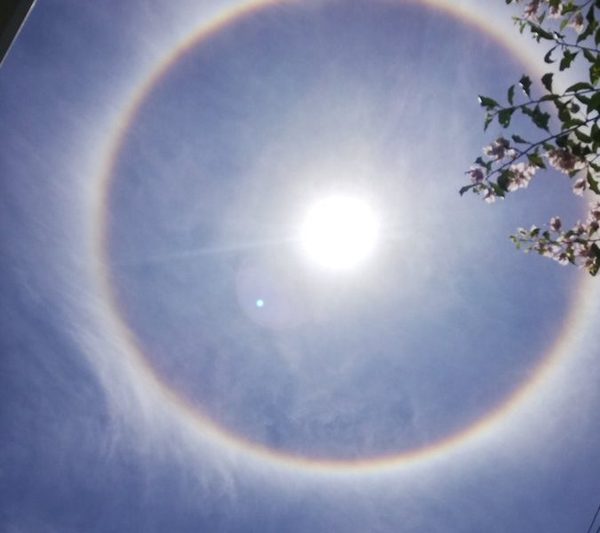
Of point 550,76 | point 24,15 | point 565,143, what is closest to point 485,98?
point 550,76

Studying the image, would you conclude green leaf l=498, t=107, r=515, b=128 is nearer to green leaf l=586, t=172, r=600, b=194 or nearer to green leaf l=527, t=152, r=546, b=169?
green leaf l=527, t=152, r=546, b=169

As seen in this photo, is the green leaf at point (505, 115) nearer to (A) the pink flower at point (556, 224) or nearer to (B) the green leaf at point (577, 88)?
(B) the green leaf at point (577, 88)

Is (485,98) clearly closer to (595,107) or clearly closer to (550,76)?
(550,76)

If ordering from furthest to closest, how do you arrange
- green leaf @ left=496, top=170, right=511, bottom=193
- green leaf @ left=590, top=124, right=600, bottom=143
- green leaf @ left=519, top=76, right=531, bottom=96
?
green leaf @ left=496, top=170, right=511, bottom=193 < green leaf @ left=519, top=76, right=531, bottom=96 < green leaf @ left=590, top=124, right=600, bottom=143

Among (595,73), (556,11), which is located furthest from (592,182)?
(556,11)

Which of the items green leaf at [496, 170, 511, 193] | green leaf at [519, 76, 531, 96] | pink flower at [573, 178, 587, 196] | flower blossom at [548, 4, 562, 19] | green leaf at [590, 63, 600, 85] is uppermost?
flower blossom at [548, 4, 562, 19]

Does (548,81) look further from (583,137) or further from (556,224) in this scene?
(556,224)

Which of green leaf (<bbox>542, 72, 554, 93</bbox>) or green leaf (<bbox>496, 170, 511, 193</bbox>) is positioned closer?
green leaf (<bbox>542, 72, 554, 93</bbox>)

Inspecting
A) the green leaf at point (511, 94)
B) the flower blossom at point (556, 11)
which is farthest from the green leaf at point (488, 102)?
the flower blossom at point (556, 11)

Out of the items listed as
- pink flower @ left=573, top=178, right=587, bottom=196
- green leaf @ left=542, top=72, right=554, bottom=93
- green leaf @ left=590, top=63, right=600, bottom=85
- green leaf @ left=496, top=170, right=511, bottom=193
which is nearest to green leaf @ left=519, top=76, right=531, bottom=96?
green leaf @ left=542, top=72, right=554, bottom=93
